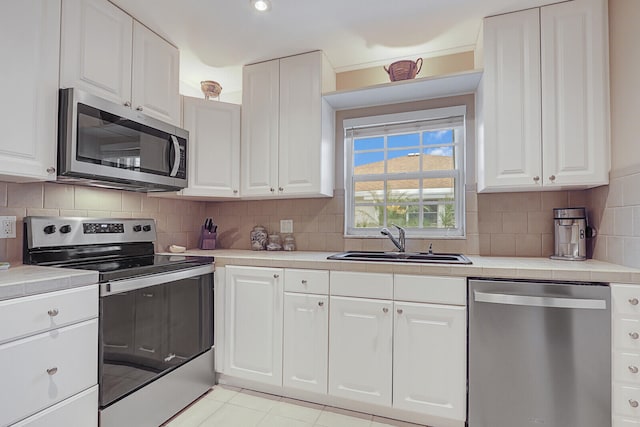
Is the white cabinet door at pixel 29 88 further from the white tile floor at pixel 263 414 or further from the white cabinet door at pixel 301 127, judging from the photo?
the white tile floor at pixel 263 414

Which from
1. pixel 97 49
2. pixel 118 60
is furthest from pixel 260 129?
pixel 97 49

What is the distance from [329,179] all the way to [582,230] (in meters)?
1.63

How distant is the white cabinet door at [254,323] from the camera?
2080 mm

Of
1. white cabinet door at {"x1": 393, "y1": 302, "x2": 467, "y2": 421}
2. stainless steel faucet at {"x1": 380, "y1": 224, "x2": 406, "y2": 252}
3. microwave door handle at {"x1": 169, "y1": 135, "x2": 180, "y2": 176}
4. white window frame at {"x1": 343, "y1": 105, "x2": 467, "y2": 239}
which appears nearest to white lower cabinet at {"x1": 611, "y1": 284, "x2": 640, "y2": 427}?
white cabinet door at {"x1": 393, "y1": 302, "x2": 467, "y2": 421}

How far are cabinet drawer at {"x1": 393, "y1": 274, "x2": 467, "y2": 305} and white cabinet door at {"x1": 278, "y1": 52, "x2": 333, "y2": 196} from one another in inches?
35.8

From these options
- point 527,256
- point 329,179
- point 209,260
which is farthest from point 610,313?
point 209,260

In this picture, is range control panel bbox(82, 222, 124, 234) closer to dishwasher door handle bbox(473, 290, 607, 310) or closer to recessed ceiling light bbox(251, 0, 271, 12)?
recessed ceiling light bbox(251, 0, 271, 12)

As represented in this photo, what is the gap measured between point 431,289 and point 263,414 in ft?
3.99

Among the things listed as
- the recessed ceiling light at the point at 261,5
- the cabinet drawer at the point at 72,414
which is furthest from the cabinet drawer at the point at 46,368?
the recessed ceiling light at the point at 261,5

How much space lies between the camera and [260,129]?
2529 mm

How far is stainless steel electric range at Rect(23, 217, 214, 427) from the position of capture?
156 cm

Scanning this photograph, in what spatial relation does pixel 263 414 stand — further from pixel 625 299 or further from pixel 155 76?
pixel 155 76

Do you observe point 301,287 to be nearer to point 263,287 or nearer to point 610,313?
point 263,287

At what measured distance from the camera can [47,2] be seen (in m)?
1.58
